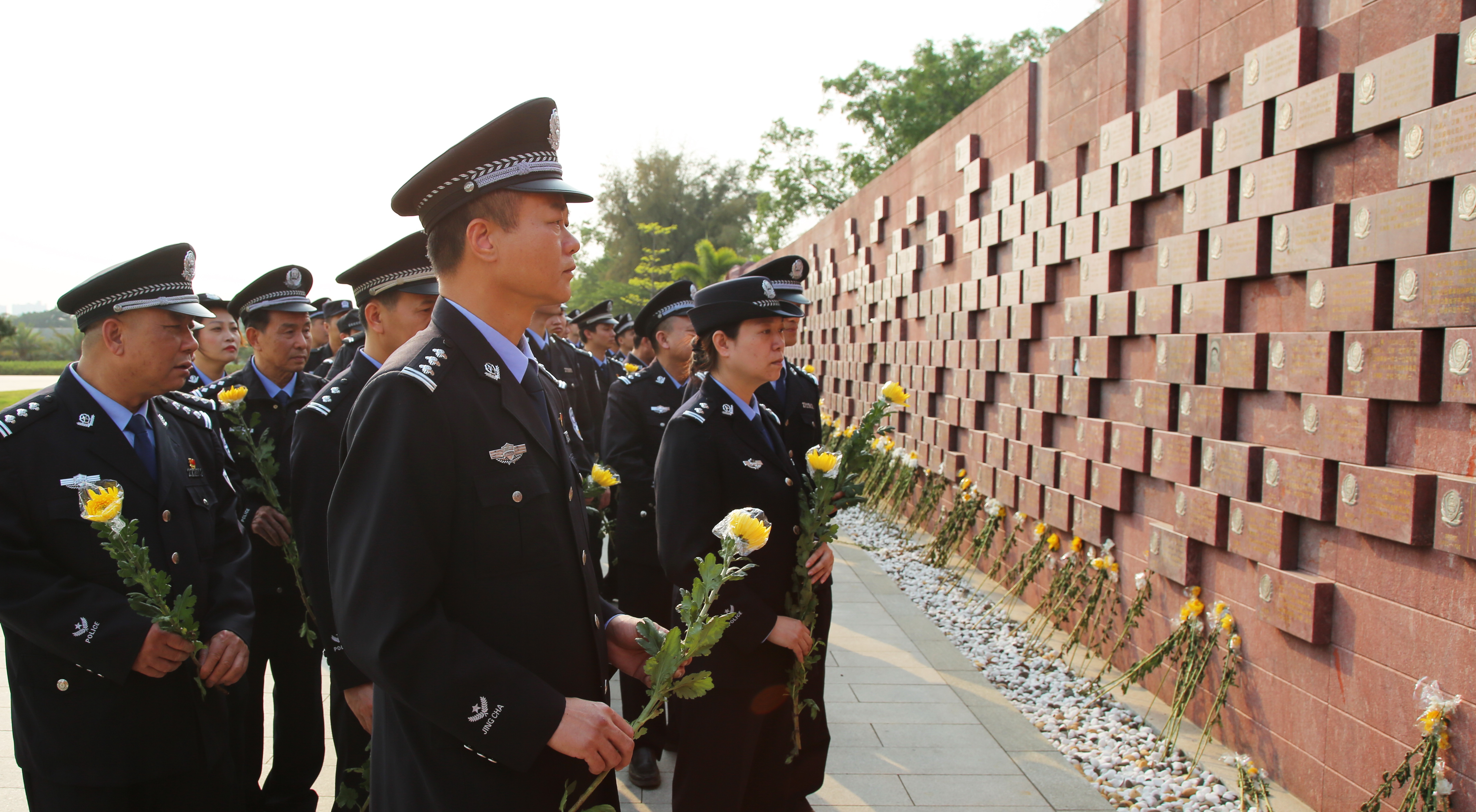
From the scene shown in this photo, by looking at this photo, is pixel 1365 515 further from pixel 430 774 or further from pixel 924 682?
pixel 430 774

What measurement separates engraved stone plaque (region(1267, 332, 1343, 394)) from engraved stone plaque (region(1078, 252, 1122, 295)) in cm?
142

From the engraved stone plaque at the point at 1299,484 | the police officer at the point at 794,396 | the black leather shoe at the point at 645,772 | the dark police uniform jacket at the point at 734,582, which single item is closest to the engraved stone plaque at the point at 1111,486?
the engraved stone plaque at the point at 1299,484

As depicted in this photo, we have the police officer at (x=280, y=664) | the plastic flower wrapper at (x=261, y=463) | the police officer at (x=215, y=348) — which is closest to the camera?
the plastic flower wrapper at (x=261, y=463)

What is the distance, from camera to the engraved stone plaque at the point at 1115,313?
500 cm

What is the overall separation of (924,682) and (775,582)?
2.61 m

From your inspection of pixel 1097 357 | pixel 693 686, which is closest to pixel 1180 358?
pixel 1097 357

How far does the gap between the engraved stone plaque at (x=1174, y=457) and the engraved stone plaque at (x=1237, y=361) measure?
0.34 m

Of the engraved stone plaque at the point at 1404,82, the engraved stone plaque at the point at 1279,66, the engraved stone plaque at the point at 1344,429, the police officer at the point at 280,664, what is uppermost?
the engraved stone plaque at the point at 1279,66

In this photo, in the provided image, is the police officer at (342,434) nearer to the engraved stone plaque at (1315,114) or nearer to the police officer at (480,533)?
the police officer at (480,533)

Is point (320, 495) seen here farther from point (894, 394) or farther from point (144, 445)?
point (894, 394)

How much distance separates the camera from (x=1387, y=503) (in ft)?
10.4

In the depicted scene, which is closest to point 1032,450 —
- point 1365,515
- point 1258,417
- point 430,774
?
point 1258,417

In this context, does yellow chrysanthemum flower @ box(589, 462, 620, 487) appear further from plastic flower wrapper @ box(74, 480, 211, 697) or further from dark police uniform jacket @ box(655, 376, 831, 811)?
plastic flower wrapper @ box(74, 480, 211, 697)

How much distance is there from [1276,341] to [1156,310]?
3.14 feet
